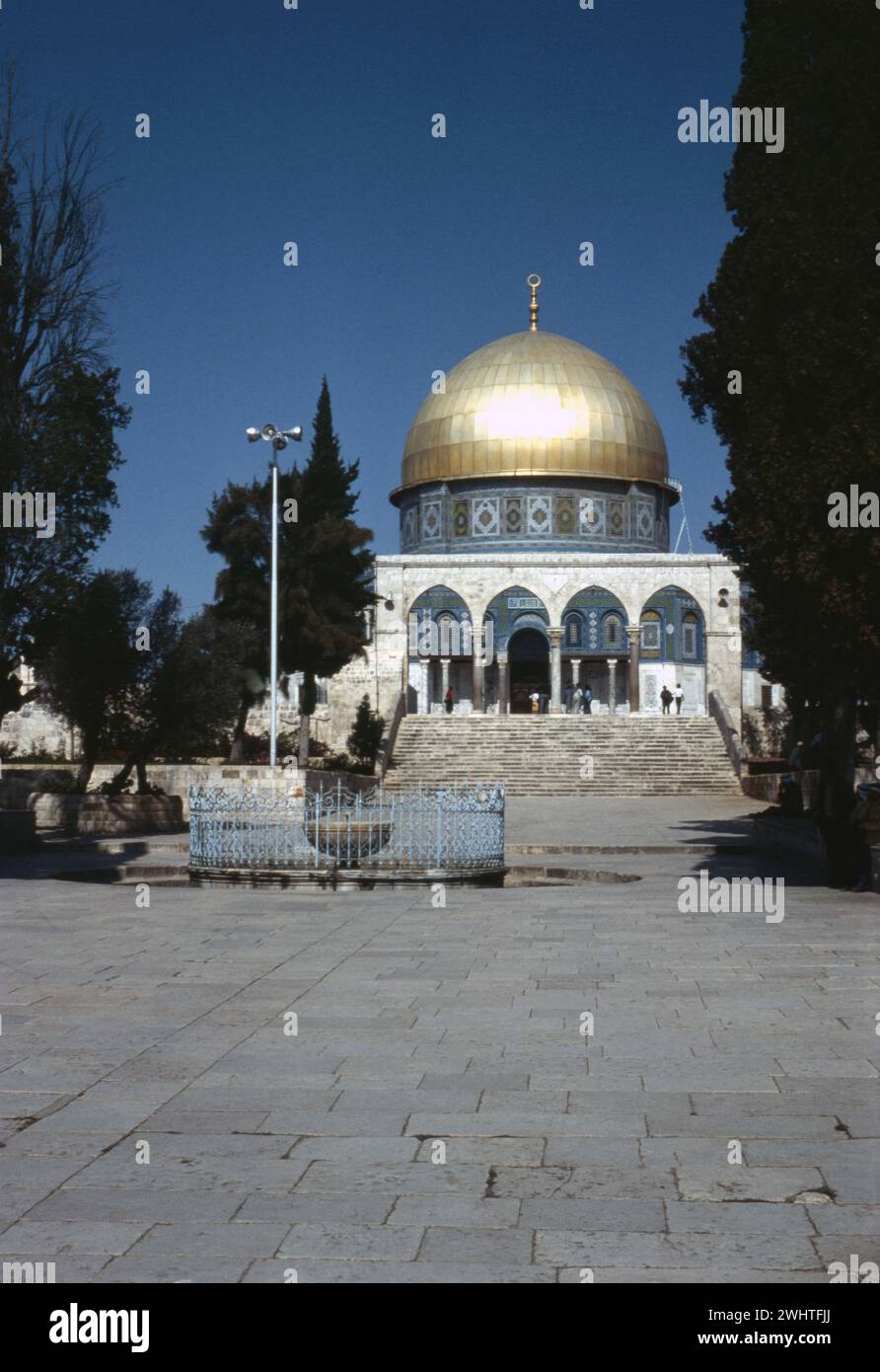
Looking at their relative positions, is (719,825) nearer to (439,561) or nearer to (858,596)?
(858,596)

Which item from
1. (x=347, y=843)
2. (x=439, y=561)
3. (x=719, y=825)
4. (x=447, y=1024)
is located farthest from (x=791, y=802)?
(x=439, y=561)

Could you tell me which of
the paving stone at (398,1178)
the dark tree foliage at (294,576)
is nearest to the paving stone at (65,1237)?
the paving stone at (398,1178)

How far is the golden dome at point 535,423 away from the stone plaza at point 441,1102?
44915 millimetres

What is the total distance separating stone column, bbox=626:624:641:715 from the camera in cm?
4841

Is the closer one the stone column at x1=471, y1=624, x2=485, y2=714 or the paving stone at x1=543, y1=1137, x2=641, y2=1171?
the paving stone at x1=543, y1=1137, x2=641, y2=1171

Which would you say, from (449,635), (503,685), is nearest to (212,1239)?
(503,685)

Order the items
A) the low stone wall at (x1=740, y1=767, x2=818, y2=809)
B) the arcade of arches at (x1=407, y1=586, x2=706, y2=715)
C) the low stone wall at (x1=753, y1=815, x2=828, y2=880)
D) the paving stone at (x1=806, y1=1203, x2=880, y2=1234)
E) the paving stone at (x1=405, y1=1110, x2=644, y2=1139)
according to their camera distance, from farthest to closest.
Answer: the arcade of arches at (x1=407, y1=586, x2=706, y2=715) < the low stone wall at (x1=740, y1=767, x2=818, y2=809) < the low stone wall at (x1=753, y1=815, x2=828, y2=880) < the paving stone at (x1=405, y1=1110, x2=644, y2=1139) < the paving stone at (x1=806, y1=1203, x2=880, y2=1234)

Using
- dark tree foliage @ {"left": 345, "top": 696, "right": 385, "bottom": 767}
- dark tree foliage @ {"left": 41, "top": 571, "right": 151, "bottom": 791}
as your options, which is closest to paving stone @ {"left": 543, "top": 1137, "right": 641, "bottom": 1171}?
dark tree foliage @ {"left": 41, "top": 571, "right": 151, "bottom": 791}

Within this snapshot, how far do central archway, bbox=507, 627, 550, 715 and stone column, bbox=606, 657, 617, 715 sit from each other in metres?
2.43

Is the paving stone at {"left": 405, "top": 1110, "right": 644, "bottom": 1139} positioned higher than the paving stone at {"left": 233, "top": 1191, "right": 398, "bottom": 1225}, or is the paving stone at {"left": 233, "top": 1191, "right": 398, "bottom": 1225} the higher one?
the paving stone at {"left": 233, "top": 1191, "right": 398, "bottom": 1225}

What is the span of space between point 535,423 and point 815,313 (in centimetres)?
4199

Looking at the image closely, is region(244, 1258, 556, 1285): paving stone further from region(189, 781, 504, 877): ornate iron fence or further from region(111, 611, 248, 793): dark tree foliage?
region(111, 611, 248, 793): dark tree foliage

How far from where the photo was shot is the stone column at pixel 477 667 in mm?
49375

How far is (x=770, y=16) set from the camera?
48.2 ft
